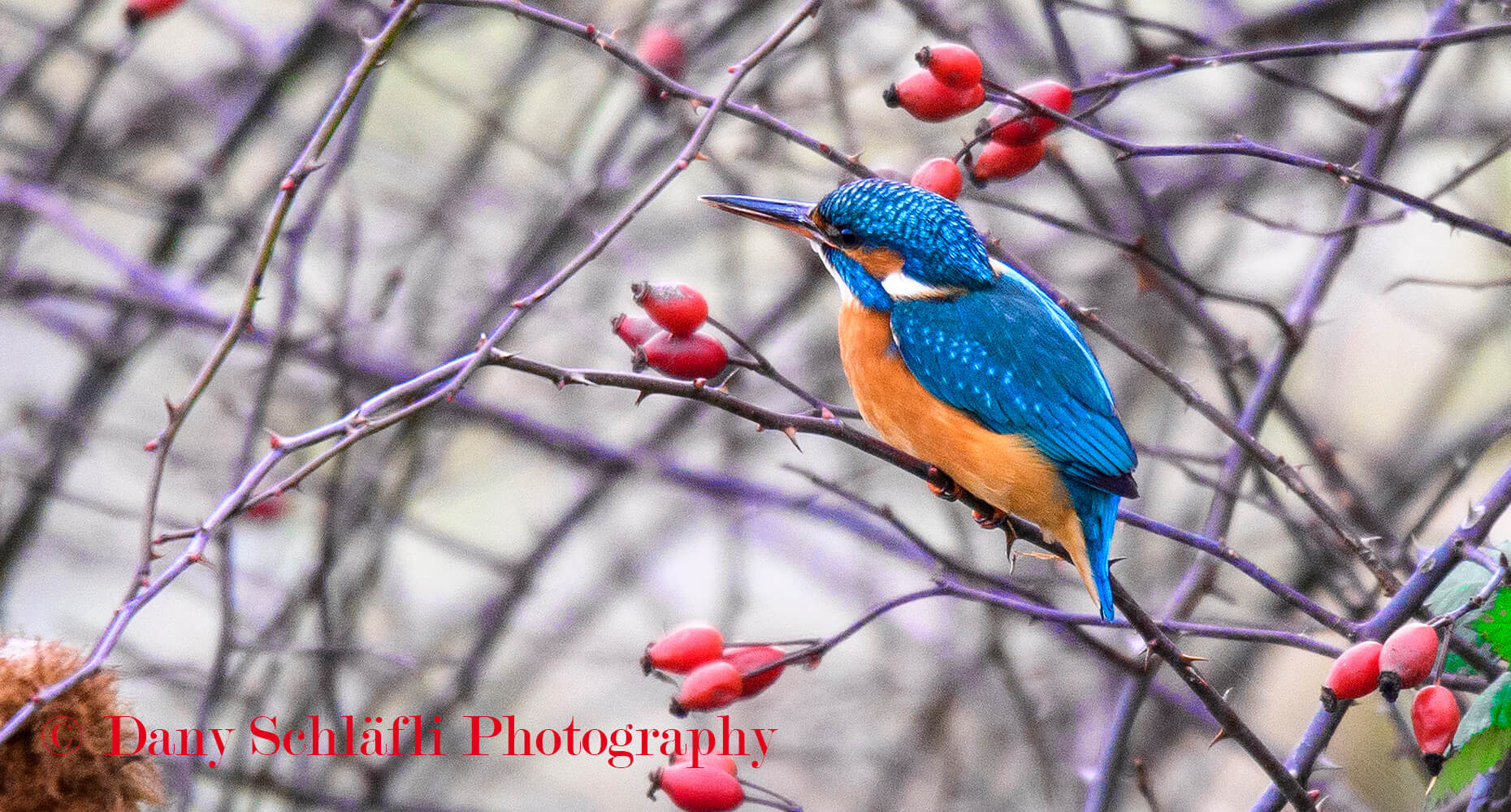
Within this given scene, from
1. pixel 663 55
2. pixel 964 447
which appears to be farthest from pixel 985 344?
pixel 663 55

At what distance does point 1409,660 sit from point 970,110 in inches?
33.5

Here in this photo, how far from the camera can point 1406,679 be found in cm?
129

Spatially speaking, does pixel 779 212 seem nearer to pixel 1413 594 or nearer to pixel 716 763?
pixel 716 763

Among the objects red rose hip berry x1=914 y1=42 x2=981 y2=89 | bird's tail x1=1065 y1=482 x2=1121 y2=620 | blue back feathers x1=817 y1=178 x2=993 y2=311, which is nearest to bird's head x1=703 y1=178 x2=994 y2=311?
blue back feathers x1=817 y1=178 x2=993 y2=311

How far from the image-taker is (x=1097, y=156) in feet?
14.8

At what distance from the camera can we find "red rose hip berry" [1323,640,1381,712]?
1.34 m

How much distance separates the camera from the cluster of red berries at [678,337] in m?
1.58

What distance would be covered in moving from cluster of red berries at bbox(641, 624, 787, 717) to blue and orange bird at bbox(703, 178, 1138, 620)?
0.47 meters

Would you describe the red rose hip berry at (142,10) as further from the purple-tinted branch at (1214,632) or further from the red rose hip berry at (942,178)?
the purple-tinted branch at (1214,632)

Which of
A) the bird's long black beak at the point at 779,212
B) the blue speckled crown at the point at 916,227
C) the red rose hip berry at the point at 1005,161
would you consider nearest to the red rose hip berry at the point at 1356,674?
the red rose hip berry at the point at 1005,161

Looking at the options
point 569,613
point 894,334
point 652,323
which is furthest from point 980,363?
point 569,613

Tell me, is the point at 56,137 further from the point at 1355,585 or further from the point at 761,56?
the point at 1355,585

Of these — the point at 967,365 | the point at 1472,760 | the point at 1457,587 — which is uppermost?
the point at 967,365

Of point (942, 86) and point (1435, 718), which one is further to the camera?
point (942, 86)
